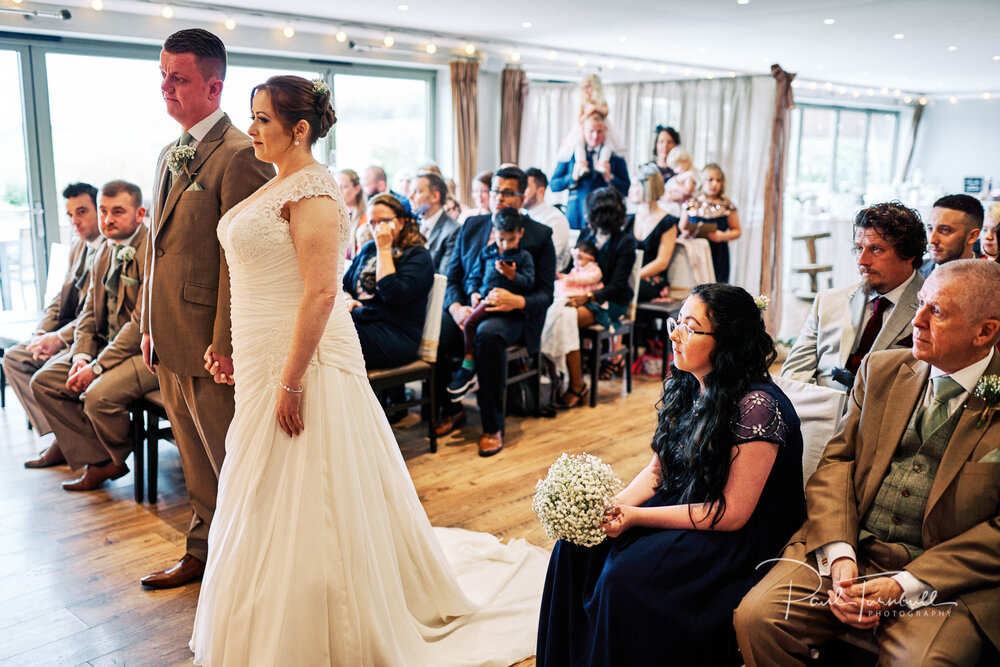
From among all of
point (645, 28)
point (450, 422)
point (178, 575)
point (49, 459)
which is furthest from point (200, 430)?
point (645, 28)

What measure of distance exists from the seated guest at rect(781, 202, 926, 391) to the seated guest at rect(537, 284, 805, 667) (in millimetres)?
776

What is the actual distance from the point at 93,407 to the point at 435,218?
2460mm

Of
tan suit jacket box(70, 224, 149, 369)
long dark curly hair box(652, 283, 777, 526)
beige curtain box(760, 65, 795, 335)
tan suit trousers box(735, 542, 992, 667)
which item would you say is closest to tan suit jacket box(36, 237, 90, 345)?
tan suit jacket box(70, 224, 149, 369)

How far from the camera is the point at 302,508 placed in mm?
2217

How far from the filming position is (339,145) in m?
8.45

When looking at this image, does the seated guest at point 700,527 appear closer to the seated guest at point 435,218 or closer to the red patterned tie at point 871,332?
the red patterned tie at point 871,332

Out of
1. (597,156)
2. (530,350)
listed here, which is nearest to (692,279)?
(597,156)

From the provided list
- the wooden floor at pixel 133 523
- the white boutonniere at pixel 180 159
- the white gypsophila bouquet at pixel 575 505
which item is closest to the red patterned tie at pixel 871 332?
the white gypsophila bouquet at pixel 575 505

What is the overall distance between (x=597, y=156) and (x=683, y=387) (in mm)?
4773

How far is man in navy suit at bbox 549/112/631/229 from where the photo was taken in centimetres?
659

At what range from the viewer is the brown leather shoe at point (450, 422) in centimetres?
462

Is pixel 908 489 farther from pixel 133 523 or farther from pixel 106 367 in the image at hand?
pixel 106 367

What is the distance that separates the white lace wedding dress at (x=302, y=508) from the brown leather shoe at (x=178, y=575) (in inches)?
21.3

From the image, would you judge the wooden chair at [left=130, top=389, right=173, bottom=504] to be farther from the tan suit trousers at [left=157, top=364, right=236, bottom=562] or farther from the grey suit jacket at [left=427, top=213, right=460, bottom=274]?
the grey suit jacket at [left=427, top=213, right=460, bottom=274]
